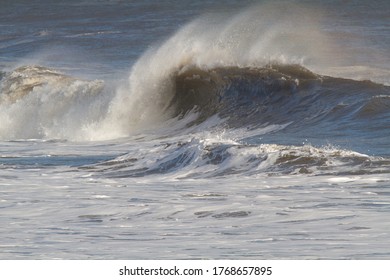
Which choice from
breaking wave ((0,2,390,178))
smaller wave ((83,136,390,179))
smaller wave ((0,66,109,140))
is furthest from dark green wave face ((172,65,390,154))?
smaller wave ((83,136,390,179))

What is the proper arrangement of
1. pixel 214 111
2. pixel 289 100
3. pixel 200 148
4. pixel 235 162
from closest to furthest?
pixel 235 162 → pixel 200 148 → pixel 289 100 → pixel 214 111

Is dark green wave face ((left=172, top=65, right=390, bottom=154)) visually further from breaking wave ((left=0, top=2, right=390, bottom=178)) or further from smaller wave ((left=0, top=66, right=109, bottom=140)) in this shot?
smaller wave ((left=0, top=66, right=109, bottom=140))

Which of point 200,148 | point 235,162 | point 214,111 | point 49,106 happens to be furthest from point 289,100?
point 235,162

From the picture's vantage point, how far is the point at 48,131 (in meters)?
18.7

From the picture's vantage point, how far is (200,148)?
12711mm

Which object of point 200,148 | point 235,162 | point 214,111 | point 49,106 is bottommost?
point 235,162

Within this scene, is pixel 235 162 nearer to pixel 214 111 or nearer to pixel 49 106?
pixel 214 111

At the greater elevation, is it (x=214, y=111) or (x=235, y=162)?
(x=214, y=111)

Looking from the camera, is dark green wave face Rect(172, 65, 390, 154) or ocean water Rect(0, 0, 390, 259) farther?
dark green wave face Rect(172, 65, 390, 154)

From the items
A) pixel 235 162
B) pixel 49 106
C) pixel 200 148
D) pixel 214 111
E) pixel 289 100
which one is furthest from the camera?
pixel 49 106

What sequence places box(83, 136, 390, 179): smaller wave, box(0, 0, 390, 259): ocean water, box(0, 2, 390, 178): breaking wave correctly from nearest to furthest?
box(0, 0, 390, 259): ocean water → box(83, 136, 390, 179): smaller wave → box(0, 2, 390, 178): breaking wave

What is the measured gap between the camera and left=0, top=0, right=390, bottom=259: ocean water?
8148mm

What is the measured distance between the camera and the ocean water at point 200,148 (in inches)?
321
